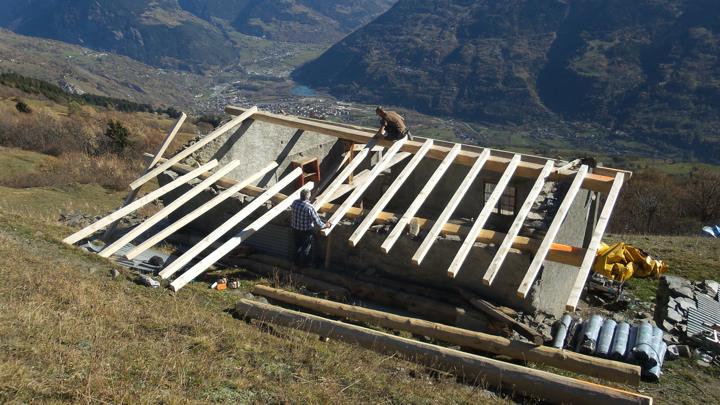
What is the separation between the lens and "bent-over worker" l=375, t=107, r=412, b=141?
12.4 m

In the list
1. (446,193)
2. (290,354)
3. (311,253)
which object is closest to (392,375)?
(290,354)

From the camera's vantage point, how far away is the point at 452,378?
6.77m

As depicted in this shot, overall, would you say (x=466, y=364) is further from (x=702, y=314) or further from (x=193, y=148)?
(x=193, y=148)

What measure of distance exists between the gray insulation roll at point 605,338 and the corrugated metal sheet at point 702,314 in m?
1.68

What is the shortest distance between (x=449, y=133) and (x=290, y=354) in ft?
461

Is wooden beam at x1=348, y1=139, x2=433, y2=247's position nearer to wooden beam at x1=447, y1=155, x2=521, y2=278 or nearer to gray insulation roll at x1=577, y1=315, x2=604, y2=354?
wooden beam at x1=447, y1=155, x2=521, y2=278

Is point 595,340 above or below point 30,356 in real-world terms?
above

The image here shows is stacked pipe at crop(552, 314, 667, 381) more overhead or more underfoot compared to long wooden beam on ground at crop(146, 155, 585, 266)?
more underfoot

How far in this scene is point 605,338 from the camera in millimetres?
7965

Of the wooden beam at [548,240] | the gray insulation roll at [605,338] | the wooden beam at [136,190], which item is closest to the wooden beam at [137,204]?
the wooden beam at [136,190]

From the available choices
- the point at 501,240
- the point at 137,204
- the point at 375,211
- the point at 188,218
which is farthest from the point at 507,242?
the point at 137,204

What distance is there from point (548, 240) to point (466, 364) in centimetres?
276

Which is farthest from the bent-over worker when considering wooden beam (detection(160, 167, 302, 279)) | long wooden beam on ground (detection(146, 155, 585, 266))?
long wooden beam on ground (detection(146, 155, 585, 266))

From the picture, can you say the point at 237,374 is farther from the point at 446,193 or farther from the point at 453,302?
the point at 446,193
